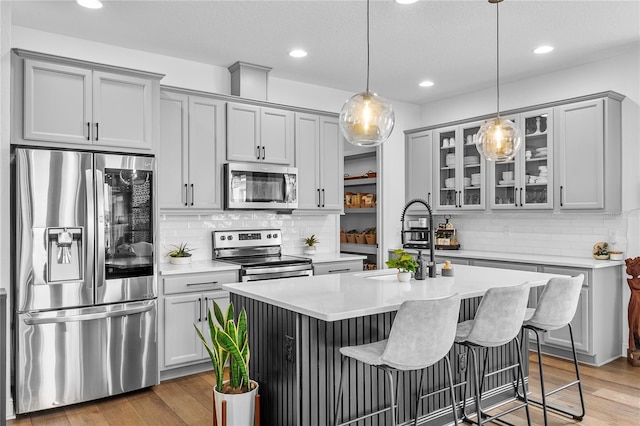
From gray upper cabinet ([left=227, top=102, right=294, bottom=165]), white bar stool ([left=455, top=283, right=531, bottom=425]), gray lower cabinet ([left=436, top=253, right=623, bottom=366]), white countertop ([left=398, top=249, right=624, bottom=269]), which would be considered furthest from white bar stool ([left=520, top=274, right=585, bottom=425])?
gray upper cabinet ([left=227, top=102, right=294, bottom=165])

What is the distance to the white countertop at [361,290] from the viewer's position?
2320 mm

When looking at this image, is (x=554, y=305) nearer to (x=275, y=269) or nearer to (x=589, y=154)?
(x=589, y=154)

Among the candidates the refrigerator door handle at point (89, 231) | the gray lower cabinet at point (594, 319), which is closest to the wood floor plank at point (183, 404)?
the refrigerator door handle at point (89, 231)

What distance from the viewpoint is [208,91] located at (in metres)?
4.75

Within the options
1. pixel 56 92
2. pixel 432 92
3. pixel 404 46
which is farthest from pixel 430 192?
pixel 56 92

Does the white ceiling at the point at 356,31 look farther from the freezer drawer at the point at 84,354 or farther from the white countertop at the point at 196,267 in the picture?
the freezer drawer at the point at 84,354

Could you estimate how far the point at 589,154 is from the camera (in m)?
4.47

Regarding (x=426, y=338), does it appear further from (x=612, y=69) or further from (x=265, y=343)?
(x=612, y=69)

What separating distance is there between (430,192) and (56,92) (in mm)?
4144

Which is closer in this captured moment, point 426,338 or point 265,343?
point 426,338

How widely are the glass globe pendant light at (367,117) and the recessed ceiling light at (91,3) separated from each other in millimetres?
2016

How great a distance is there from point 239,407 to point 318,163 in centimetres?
304

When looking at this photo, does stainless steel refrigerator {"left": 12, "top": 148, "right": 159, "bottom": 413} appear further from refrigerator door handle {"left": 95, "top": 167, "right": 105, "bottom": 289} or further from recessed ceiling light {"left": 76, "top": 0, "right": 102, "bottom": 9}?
recessed ceiling light {"left": 76, "top": 0, "right": 102, "bottom": 9}

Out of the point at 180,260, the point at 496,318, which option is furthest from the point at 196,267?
the point at 496,318
